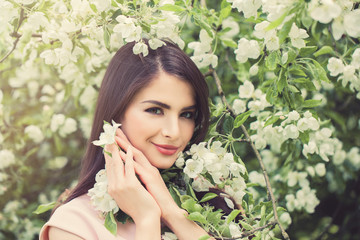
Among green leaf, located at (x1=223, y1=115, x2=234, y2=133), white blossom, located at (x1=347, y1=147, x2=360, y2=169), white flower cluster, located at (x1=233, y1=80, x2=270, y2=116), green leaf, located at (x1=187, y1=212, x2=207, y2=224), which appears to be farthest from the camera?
white blossom, located at (x1=347, y1=147, x2=360, y2=169)

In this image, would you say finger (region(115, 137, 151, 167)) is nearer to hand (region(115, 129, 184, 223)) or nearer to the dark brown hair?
hand (region(115, 129, 184, 223))

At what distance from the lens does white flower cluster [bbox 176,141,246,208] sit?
1.50 m

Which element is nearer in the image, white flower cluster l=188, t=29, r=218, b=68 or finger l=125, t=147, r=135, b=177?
finger l=125, t=147, r=135, b=177

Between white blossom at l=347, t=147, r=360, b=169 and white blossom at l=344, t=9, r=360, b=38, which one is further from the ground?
white blossom at l=344, t=9, r=360, b=38

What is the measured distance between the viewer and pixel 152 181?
4.76 feet

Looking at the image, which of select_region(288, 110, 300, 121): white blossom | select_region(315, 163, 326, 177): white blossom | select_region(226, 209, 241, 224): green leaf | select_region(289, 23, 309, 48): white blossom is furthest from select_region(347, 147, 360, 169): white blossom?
select_region(226, 209, 241, 224): green leaf

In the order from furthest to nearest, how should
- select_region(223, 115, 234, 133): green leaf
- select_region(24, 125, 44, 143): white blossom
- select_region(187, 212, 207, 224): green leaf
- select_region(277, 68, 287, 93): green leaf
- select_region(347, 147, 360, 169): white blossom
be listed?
select_region(347, 147, 360, 169): white blossom, select_region(24, 125, 44, 143): white blossom, select_region(223, 115, 234, 133): green leaf, select_region(277, 68, 287, 93): green leaf, select_region(187, 212, 207, 224): green leaf

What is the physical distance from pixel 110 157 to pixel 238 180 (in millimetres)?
488

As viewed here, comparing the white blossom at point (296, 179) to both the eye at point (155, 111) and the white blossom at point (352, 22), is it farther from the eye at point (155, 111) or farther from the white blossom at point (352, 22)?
the white blossom at point (352, 22)

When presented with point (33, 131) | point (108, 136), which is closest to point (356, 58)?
point (108, 136)

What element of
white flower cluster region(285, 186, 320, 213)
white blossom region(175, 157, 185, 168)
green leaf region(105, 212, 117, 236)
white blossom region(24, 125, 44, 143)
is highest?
white blossom region(175, 157, 185, 168)

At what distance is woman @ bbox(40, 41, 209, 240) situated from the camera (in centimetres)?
140

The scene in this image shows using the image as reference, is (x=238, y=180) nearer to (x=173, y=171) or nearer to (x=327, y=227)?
(x=173, y=171)

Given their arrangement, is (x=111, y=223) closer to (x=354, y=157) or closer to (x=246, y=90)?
(x=246, y=90)
